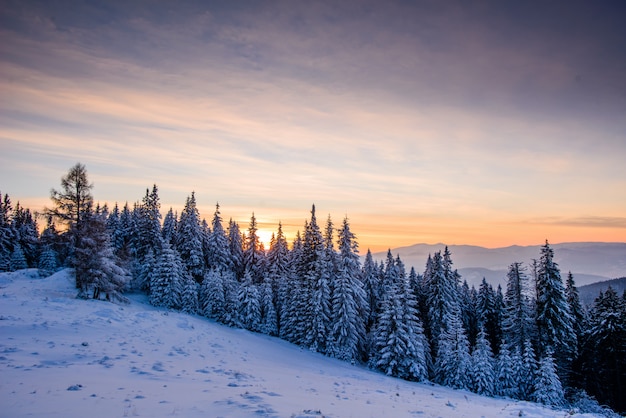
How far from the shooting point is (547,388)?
34969 millimetres

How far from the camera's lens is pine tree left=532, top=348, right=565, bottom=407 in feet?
113

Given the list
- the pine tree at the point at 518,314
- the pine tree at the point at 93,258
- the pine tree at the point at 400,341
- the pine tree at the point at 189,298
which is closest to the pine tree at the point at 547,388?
the pine tree at the point at 518,314

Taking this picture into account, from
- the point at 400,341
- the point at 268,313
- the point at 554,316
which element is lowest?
the point at 400,341

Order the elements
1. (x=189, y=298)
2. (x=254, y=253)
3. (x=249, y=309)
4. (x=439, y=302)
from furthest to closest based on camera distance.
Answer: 1. (x=254, y=253)
2. (x=189, y=298)
3. (x=439, y=302)
4. (x=249, y=309)

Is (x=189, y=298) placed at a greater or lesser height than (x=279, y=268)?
lesser

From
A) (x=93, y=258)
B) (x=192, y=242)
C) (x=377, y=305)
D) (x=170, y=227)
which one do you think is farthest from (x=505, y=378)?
(x=170, y=227)

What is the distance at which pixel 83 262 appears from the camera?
3325 centimetres

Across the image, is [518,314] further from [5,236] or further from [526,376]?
[5,236]

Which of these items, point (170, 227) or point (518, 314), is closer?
point (518, 314)

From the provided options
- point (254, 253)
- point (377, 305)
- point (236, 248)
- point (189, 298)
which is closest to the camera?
point (189, 298)

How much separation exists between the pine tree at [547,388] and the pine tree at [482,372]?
4090mm

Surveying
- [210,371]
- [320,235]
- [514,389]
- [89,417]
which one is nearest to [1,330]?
[210,371]

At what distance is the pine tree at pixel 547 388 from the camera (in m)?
34.4

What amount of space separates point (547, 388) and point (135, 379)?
128ft
